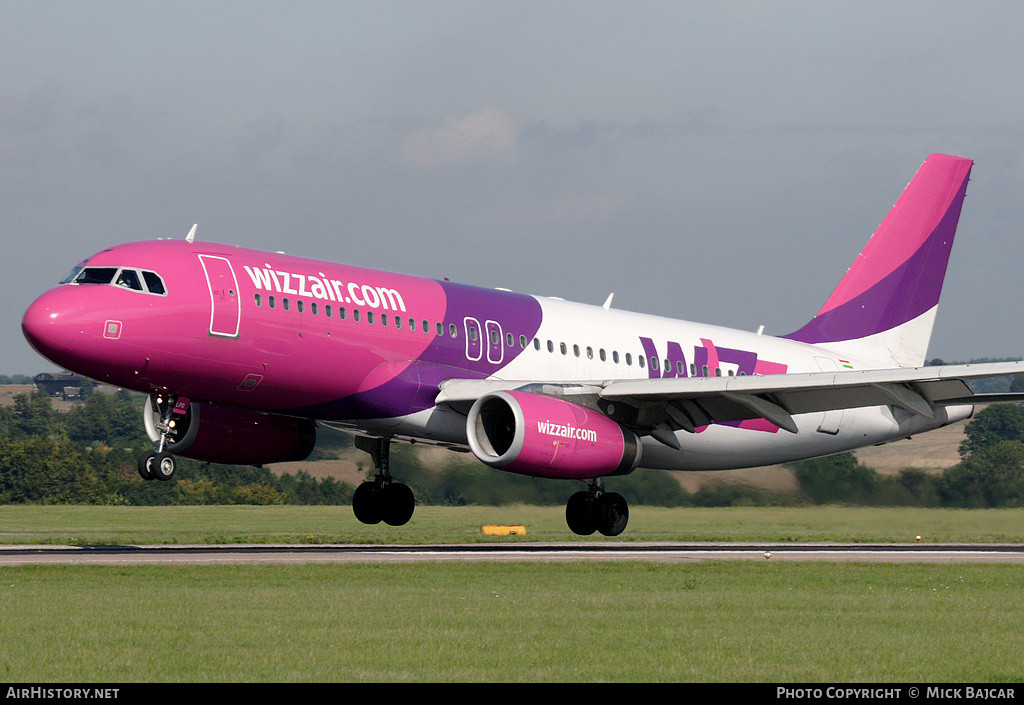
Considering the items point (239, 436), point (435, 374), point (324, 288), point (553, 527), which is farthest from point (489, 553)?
point (239, 436)

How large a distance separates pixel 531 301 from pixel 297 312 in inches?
274

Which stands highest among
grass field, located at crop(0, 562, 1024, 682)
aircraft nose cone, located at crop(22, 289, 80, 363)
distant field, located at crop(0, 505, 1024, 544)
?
aircraft nose cone, located at crop(22, 289, 80, 363)

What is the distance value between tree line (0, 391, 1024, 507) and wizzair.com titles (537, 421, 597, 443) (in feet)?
24.2

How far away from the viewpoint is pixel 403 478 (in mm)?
33938

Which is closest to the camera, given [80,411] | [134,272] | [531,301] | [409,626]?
[409,626]

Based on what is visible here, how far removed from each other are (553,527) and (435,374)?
6.85m

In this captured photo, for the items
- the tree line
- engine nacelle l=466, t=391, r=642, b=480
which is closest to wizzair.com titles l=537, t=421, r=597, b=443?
engine nacelle l=466, t=391, r=642, b=480

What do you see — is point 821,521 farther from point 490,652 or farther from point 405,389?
point 490,652

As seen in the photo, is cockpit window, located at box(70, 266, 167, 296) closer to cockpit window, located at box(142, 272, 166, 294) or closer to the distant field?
cockpit window, located at box(142, 272, 166, 294)

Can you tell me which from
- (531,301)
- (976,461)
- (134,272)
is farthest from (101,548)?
(976,461)

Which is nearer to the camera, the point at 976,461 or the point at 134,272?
the point at 134,272

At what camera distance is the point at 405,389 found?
2714 cm

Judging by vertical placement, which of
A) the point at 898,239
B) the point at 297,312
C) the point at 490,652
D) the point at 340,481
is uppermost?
the point at 898,239

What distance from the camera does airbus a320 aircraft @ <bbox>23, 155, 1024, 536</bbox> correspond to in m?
24.1
